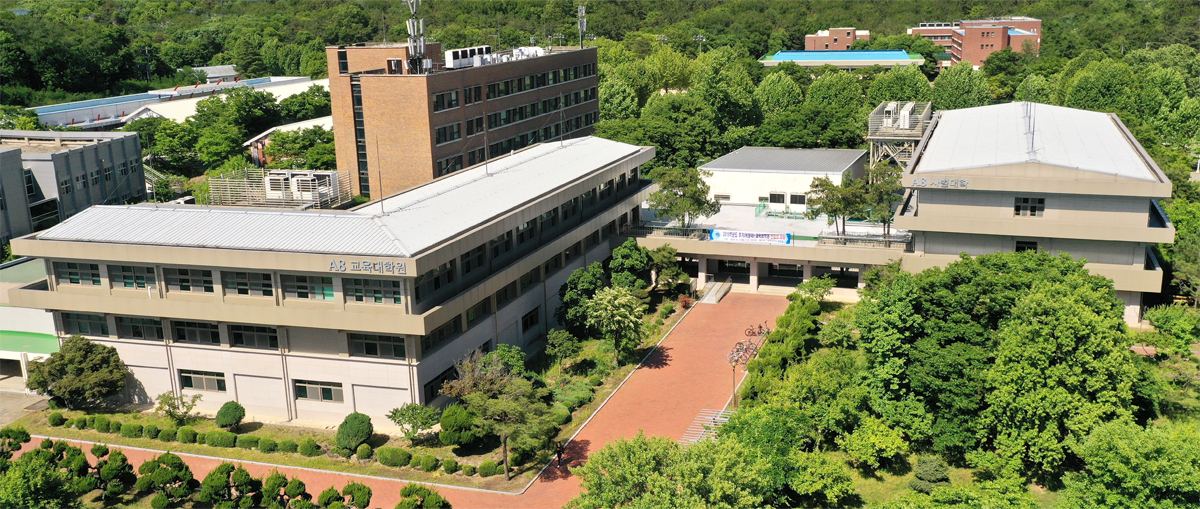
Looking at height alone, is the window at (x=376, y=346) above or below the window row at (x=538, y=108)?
below

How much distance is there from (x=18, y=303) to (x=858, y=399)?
46.7 metres

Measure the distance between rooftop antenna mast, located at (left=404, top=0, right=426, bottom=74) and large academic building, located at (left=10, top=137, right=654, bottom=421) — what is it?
27.2 meters

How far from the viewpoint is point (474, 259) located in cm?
5625

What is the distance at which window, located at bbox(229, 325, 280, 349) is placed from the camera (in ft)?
172

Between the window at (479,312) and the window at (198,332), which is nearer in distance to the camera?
the window at (198,332)

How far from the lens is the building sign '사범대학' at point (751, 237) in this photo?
7119cm

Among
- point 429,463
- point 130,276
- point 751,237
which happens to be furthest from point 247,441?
point 751,237

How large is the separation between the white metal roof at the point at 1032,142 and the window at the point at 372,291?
3609cm

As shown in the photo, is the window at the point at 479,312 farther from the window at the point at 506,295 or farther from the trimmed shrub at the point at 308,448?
the trimmed shrub at the point at 308,448

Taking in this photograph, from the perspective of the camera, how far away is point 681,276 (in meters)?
71.6

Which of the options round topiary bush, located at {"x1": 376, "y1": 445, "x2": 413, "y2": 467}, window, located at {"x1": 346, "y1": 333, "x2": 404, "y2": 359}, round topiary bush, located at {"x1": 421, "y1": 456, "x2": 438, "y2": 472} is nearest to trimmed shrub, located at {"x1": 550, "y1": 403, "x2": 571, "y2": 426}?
round topiary bush, located at {"x1": 421, "y1": 456, "x2": 438, "y2": 472}

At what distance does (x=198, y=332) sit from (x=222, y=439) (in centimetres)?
710

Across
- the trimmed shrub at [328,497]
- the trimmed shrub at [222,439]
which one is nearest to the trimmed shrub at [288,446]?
the trimmed shrub at [222,439]

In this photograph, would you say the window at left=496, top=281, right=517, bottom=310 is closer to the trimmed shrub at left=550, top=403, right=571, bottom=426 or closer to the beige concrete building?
the trimmed shrub at left=550, top=403, right=571, bottom=426
